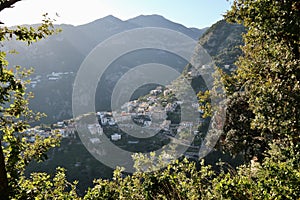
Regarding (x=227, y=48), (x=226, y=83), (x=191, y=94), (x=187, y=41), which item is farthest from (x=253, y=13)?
(x=187, y=41)

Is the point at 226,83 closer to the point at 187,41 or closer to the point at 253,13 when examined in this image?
the point at 253,13

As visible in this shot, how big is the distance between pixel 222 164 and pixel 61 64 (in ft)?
431

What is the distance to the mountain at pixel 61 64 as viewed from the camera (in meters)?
94.1

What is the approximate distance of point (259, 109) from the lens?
212 inches

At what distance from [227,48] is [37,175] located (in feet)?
231

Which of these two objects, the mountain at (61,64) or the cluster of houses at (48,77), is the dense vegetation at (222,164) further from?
the cluster of houses at (48,77)

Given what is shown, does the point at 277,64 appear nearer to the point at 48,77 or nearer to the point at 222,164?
the point at 222,164

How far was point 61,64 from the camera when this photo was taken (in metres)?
128

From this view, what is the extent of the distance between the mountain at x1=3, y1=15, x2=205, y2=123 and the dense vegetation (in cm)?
7596

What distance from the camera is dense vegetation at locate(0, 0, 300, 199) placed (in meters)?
2.98

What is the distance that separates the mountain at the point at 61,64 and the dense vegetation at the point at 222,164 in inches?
2991

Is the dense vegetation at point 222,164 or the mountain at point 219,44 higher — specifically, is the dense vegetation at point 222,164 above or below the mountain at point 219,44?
below

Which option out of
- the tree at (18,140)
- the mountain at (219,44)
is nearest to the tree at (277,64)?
the tree at (18,140)

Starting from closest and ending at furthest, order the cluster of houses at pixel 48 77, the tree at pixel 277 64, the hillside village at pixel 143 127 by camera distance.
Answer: the tree at pixel 277 64 < the hillside village at pixel 143 127 < the cluster of houses at pixel 48 77
